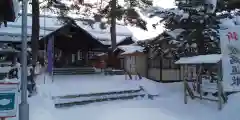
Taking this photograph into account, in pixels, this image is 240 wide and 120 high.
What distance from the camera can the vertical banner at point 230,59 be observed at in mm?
8430

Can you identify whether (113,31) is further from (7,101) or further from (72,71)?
(7,101)

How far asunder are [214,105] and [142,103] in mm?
3173

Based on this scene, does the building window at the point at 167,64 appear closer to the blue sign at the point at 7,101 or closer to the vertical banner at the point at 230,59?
the vertical banner at the point at 230,59

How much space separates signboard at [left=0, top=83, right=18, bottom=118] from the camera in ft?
22.1

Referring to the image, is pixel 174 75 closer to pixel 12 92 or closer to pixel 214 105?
pixel 214 105

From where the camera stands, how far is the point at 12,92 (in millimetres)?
6855

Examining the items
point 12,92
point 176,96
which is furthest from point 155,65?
point 12,92

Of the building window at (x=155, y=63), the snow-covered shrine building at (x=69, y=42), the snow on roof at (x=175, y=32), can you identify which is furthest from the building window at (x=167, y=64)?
the snow on roof at (x=175, y=32)

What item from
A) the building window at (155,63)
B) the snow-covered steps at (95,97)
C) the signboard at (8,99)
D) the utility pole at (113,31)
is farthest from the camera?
the utility pole at (113,31)

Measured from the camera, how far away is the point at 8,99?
22.4 feet

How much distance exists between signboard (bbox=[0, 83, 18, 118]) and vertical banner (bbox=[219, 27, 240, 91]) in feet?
19.1

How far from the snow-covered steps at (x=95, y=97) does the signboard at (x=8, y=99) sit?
17.3 ft

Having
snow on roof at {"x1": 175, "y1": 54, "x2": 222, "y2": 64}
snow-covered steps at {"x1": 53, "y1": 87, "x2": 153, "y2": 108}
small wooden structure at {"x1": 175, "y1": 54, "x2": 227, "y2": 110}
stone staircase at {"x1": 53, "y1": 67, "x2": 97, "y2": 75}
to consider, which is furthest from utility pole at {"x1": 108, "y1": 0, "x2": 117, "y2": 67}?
snow on roof at {"x1": 175, "y1": 54, "x2": 222, "y2": 64}

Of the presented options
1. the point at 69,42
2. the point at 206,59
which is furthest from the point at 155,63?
the point at 206,59
